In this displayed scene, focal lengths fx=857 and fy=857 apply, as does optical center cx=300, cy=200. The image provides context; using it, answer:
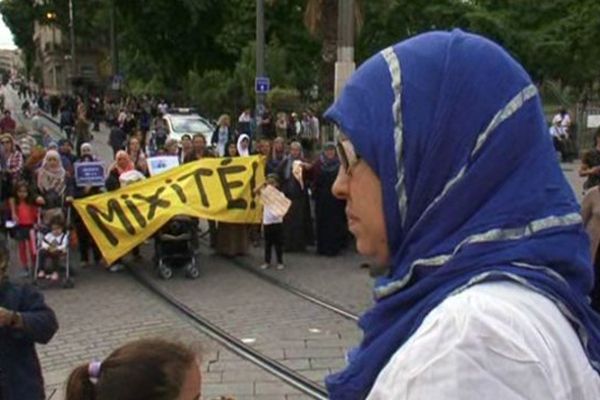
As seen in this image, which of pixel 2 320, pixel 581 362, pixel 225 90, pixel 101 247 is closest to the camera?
pixel 581 362

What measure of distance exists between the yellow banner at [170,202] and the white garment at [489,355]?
10.4 m

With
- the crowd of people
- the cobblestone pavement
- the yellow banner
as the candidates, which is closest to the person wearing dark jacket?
the cobblestone pavement

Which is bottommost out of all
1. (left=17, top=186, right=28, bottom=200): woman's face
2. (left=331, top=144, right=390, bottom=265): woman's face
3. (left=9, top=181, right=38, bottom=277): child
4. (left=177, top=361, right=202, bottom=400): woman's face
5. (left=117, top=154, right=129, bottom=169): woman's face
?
(left=9, top=181, right=38, bottom=277): child

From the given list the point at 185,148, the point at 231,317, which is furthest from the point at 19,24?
the point at 231,317

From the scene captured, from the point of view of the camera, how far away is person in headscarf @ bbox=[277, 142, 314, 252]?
42.3 feet

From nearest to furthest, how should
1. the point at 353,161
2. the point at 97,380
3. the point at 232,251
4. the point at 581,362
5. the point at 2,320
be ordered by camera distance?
1. the point at 581,362
2. the point at 353,161
3. the point at 97,380
4. the point at 2,320
5. the point at 232,251

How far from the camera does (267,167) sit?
509 inches

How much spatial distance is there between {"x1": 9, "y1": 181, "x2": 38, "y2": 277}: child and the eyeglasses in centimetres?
1040

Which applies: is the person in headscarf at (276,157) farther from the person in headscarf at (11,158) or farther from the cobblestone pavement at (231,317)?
the person in headscarf at (11,158)

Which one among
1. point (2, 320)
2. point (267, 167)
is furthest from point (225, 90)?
point (2, 320)

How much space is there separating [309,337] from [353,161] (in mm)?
6877

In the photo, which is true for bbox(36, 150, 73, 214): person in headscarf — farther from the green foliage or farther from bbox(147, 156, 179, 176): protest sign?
the green foliage

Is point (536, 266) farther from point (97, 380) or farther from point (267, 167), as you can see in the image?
point (267, 167)

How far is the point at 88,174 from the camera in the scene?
12328 millimetres
